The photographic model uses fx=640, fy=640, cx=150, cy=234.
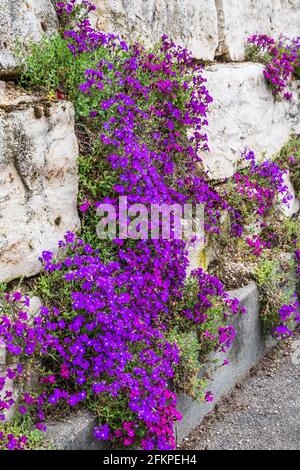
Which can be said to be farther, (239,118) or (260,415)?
(239,118)

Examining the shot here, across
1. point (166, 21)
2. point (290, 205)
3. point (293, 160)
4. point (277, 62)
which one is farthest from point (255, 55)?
point (290, 205)

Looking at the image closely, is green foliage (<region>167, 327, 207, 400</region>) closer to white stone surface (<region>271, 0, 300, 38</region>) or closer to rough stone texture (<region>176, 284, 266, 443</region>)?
rough stone texture (<region>176, 284, 266, 443</region>)

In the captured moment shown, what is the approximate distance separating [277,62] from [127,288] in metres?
3.34

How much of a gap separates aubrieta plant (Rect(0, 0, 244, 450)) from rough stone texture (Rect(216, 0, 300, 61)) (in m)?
0.95

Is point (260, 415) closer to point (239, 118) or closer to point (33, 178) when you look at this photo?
point (33, 178)

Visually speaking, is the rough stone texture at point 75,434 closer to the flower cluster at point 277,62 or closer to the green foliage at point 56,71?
the green foliage at point 56,71

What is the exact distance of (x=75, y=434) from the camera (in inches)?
115

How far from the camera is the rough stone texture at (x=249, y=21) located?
5.62 m

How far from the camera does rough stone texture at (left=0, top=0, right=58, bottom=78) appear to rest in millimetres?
3520

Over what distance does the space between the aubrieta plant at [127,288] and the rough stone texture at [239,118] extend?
1.27 feet

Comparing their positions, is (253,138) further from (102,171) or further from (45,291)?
(45,291)

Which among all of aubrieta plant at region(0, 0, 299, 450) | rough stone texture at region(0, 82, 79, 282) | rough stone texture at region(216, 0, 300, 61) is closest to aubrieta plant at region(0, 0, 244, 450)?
aubrieta plant at region(0, 0, 299, 450)
